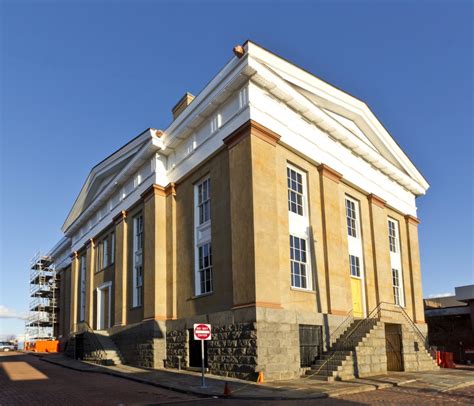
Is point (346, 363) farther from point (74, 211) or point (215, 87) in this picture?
point (74, 211)

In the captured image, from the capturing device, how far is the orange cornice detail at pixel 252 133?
18578 mm

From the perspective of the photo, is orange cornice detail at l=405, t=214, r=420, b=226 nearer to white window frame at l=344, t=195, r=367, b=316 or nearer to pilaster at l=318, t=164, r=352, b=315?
white window frame at l=344, t=195, r=367, b=316

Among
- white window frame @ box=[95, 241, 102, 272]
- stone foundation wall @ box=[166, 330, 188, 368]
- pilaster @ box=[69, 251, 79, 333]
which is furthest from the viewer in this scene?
pilaster @ box=[69, 251, 79, 333]

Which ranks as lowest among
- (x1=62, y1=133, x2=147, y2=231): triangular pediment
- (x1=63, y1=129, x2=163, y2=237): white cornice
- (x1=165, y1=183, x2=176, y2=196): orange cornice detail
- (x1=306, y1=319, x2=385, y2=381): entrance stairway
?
(x1=306, y1=319, x2=385, y2=381): entrance stairway

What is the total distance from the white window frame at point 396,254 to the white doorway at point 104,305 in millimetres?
16308

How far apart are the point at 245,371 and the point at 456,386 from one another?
23.2 ft

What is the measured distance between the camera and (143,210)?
84.0 feet

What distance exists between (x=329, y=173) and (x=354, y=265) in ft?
16.0

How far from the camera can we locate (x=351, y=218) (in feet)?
82.4

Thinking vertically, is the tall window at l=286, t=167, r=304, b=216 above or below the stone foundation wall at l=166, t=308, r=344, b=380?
above

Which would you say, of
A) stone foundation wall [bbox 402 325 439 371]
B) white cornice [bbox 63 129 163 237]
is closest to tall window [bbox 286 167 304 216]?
white cornice [bbox 63 129 163 237]

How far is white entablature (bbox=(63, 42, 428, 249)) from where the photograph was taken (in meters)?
19.5

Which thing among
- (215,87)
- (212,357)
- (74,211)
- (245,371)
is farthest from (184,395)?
(74,211)

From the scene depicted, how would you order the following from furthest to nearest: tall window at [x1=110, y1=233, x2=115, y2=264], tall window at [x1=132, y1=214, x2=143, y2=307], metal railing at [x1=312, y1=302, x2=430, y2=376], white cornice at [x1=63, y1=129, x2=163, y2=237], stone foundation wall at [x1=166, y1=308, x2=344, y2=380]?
tall window at [x1=110, y1=233, x2=115, y2=264] < tall window at [x1=132, y1=214, x2=143, y2=307] < white cornice at [x1=63, y1=129, x2=163, y2=237] < metal railing at [x1=312, y1=302, x2=430, y2=376] < stone foundation wall at [x1=166, y1=308, x2=344, y2=380]
